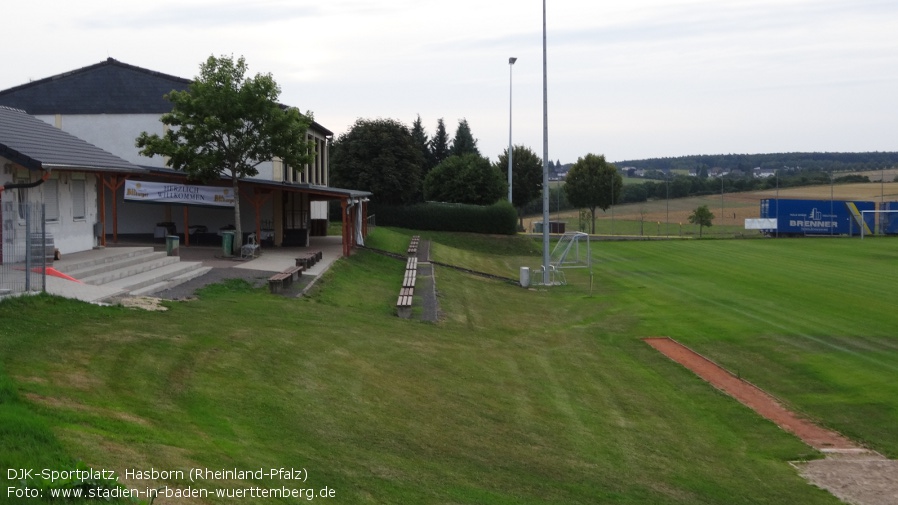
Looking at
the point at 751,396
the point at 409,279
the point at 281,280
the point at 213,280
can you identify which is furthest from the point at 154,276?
the point at 751,396

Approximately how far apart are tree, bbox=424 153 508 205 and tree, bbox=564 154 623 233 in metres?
11.5

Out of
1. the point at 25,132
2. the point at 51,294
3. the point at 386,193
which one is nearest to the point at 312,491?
the point at 51,294

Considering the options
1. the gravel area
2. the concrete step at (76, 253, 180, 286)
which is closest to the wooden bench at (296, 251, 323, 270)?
the gravel area

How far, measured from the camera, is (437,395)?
50.1 feet

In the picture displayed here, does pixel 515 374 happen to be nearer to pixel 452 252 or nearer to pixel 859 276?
pixel 859 276

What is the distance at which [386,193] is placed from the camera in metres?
64.1

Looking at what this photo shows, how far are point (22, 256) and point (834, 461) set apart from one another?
15158mm

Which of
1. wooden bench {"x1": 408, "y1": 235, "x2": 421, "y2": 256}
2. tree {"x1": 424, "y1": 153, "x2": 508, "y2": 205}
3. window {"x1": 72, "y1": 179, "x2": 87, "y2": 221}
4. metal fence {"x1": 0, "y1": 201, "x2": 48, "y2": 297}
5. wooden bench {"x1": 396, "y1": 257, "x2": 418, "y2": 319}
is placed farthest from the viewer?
tree {"x1": 424, "y1": 153, "x2": 508, "y2": 205}

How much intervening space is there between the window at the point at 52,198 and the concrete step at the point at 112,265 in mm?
2028

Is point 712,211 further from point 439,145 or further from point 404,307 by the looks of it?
point 404,307

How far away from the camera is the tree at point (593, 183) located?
279 feet

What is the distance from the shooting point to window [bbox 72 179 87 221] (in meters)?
26.6

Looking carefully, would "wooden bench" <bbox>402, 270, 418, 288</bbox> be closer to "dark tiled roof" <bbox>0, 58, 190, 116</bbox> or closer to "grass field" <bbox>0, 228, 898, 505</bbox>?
"grass field" <bbox>0, 228, 898, 505</bbox>

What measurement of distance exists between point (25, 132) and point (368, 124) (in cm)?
3931
